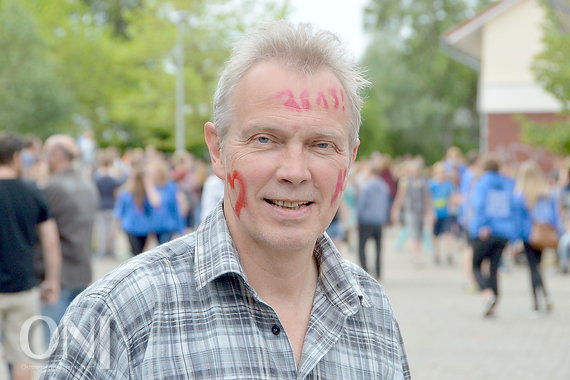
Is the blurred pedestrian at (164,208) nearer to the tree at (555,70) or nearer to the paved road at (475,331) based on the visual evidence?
the paved road at (475,331)

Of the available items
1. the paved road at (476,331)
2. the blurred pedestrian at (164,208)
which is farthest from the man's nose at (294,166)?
the blurred pedestrian at (164,208)

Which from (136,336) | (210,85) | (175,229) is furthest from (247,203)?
(210,85)

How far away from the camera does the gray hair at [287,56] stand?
2.45 metres

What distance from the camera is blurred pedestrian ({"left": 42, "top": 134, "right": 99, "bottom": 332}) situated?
341 inches

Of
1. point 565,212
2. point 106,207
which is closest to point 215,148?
point 106,207

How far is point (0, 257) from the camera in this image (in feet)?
23.7

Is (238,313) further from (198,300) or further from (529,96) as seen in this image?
(529,96)

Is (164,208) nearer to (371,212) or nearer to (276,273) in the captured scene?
(371,212)

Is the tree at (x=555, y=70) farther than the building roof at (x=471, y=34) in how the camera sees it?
No

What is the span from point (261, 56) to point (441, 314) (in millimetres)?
11597

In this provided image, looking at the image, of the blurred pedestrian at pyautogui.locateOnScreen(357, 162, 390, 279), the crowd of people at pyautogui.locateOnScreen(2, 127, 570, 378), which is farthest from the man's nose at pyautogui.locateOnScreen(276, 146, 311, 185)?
the blurred pedestrian at pyautogui.locateOnScreen(357, 162, 390, 279)

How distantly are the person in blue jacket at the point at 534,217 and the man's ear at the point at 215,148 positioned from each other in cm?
1131

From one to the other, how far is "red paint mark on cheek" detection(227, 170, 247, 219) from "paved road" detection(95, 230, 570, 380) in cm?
708

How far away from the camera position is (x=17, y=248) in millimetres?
7301
